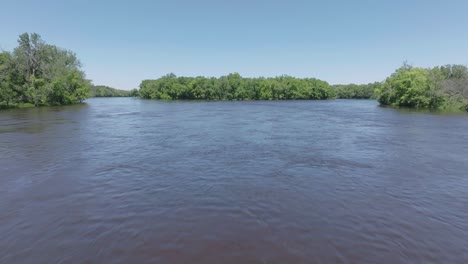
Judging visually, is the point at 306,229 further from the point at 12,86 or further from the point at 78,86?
the point at 78,86

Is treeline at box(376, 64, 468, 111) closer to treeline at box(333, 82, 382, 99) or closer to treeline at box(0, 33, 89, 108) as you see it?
treeline at box(0, 33, 89, 108)

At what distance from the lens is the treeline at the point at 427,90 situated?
46969mm

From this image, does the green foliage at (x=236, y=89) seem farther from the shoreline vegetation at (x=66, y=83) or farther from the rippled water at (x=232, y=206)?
the rippled water at (x=232, y=206)

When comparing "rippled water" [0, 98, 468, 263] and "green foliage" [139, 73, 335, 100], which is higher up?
"green foliage" [139, 73, 335, 100]

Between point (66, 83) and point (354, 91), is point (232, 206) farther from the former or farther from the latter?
point (354, 91)

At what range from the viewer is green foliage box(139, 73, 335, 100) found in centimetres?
11800

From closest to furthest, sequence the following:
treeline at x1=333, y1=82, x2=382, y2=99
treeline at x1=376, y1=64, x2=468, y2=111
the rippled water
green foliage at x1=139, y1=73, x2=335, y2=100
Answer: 1. the rippled water
2. treeline at x1=376, y1=64, x2=468, y2=111
3. green foliage at x1=139, y1=73, x2=335, y2=100
4. treeline at x1=333, y1=82, x2=382, y2=99

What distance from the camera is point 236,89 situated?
119m

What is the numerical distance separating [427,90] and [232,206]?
6071 centimetres

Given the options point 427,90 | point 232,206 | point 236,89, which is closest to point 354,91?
point 236,89

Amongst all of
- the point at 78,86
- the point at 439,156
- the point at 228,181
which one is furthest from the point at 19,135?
the point at 78,86

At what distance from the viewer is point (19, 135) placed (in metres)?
19.4

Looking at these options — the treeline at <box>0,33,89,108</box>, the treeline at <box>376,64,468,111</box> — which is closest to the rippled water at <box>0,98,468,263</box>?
the treeline at <box>376,64,468,111</box>

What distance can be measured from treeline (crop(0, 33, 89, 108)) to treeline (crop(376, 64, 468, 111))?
77.3m
